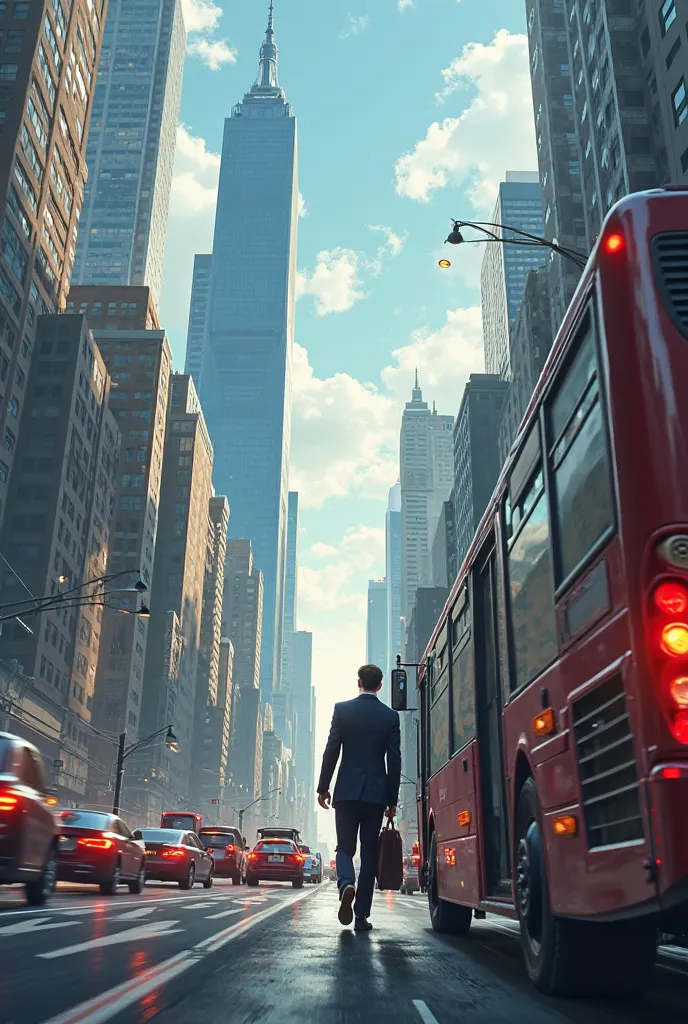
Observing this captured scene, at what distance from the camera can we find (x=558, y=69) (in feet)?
284

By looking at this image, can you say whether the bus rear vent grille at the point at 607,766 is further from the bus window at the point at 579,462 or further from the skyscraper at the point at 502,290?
the skyscraper at the point at 502,290

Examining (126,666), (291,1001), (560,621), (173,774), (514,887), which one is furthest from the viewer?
(173,774)

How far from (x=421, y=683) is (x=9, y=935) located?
7.37 m

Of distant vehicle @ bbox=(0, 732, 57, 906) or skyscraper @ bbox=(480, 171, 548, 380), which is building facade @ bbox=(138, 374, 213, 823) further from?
distant vehicle @ bbox=(0, 732, 57, 906)

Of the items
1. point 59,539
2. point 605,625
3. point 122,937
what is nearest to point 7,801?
point 122,937

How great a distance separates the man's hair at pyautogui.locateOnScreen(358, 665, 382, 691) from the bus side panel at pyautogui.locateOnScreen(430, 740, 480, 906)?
0.99 metres

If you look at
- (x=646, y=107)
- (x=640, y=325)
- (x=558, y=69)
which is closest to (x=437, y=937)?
(x=640, y=325)

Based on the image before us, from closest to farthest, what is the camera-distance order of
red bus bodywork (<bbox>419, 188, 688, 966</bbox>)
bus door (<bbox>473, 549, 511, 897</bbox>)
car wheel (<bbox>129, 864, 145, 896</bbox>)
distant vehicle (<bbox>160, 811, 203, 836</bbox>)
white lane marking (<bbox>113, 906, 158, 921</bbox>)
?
red bus bodywork (<bbox>419, 188, 688, 966</bbox>)
bus door (<bbox>473, 549, 511, 897</bbox>)
white lane marking (<bbox>113, 906, 158, 921</bbox>)
car wheel (<bbox>129, 864, 145, 896</bbox>)
distant vehicle (<bbox>160, 811, 203, 836</bbox>)

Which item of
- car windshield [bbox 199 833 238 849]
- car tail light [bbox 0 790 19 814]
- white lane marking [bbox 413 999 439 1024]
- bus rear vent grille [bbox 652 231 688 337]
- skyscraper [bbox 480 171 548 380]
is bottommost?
white lane marking [bbox 413 999 439 1024]

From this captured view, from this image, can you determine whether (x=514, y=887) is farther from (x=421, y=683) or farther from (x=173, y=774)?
(x=173, y=774)

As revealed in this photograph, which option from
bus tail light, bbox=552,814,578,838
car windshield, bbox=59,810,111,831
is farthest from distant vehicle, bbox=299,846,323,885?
bus tail light, bbox=552,814,578,838

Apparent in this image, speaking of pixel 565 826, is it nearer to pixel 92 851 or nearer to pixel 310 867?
pixel 92 851

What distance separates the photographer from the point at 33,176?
76500mm

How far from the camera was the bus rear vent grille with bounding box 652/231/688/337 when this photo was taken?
4.12 meters
